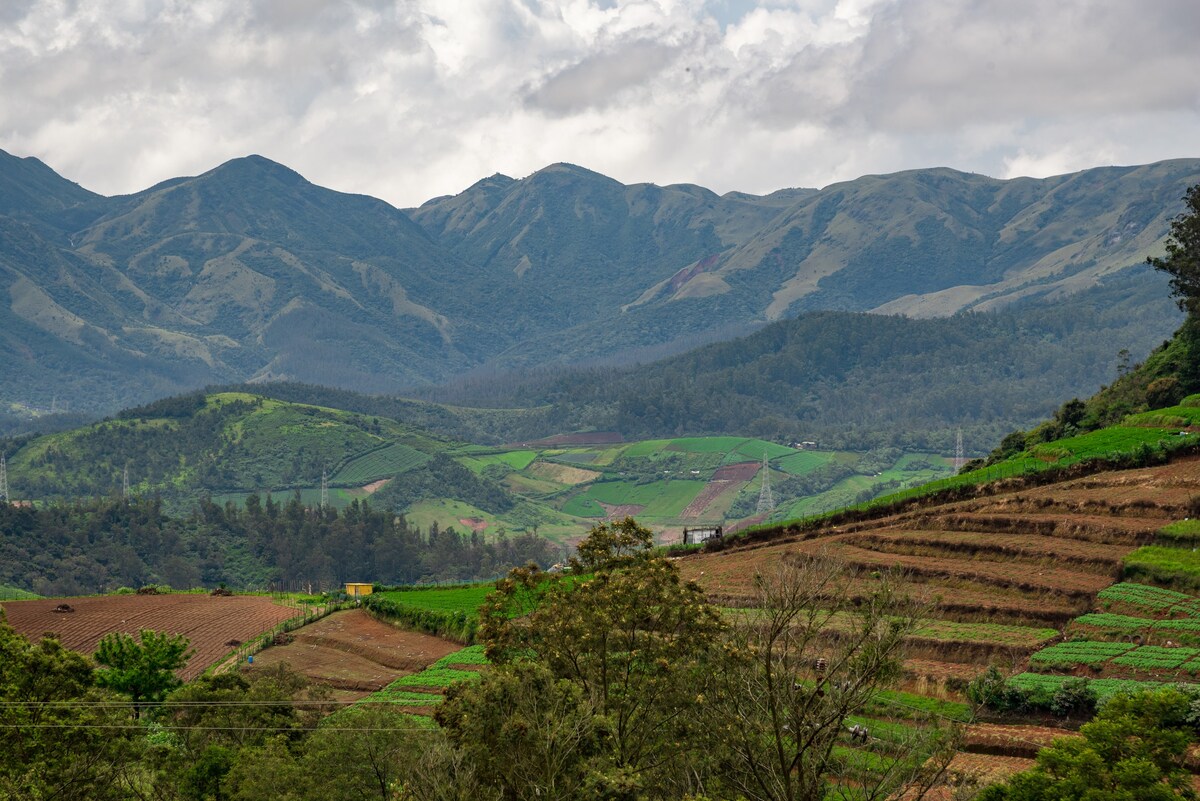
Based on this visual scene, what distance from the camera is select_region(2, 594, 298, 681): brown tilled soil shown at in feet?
287

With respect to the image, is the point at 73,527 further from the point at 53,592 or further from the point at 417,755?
the point at 417,755

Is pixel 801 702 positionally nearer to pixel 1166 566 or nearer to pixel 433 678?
pixel 1166 566

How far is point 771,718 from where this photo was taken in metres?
32.8

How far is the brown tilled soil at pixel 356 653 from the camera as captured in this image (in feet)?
245

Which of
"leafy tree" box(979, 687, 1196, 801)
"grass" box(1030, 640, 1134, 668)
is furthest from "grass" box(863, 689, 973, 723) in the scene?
"leafy tree" box(979, 687, 1196, 801)

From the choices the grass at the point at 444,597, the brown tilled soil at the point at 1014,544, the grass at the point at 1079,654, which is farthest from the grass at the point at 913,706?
the grass at the point at 444,597

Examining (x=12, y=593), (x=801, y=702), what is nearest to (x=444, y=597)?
(x=801, y=702)

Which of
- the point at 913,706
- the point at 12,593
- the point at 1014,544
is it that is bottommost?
the point at 913,706

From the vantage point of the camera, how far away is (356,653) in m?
82.4

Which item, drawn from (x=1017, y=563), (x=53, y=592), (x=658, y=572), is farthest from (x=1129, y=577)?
(x=53, y=592)

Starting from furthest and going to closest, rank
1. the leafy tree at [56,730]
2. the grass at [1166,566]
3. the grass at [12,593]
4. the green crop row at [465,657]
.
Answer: the grass at [12,593] < the green crop row at [465,657] < the grass at [1166,566] < the leafy tree at [56,730]

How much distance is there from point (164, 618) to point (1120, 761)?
79.1 meters

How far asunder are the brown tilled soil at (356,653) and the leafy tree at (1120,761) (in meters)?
45.5

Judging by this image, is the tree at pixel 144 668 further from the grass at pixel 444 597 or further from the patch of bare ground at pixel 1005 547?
the patch of bare ground at pixel 1005 547
